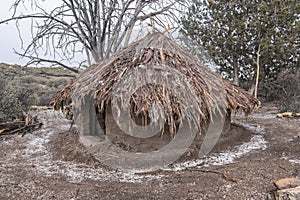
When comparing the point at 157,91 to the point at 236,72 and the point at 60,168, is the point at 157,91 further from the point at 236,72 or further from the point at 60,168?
the point at 236,72

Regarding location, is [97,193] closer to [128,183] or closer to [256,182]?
[128,183]

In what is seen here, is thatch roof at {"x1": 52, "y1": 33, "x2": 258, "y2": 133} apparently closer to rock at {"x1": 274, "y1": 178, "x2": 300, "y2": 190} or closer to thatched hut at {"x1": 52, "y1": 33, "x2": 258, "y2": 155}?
thatched hut at {"x1": 52, "y1": 33, "x2": 258, "y2": 155}

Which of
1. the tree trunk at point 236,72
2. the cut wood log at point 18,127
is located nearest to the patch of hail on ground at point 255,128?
the tree trunk at point 236,72

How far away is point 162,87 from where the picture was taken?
15.2 ft

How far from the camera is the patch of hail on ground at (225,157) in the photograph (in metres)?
4.39

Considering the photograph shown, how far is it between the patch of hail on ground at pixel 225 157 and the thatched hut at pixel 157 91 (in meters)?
0.48

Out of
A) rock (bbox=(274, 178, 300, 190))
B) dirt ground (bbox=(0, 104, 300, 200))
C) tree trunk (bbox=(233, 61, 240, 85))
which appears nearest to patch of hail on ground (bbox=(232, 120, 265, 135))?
dirt ground (bbox=(0, 104, 300, 200))

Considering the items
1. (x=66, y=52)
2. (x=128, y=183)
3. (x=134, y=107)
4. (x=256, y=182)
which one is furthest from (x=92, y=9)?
(x=256, y=182)

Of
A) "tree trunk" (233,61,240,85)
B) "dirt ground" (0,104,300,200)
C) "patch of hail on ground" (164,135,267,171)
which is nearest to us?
"dirt ground" (0,104,300,200)

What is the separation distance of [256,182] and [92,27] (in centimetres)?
599

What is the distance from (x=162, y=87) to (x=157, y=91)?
0.12 metres

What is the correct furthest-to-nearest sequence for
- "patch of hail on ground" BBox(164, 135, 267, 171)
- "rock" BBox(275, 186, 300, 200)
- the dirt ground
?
"patch of hail on ground" BBox(164, 135, 267, 171)
the dirt ground
"rock" BBox(275, 186, 300, 200)

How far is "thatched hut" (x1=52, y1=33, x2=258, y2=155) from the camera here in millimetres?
4473

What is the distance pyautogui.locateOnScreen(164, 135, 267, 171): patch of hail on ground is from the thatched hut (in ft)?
1.58
